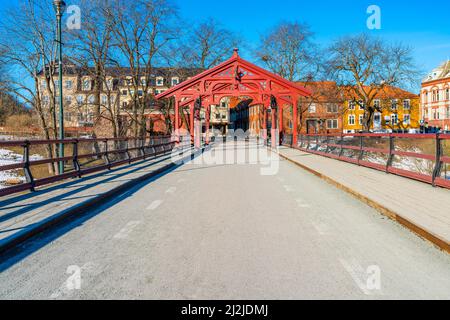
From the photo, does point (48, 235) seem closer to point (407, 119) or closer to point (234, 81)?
point (234, 81)

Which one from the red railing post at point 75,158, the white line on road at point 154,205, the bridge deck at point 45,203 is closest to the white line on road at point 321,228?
the white line on road at point 154,205

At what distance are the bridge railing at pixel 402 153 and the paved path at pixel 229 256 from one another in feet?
9.79

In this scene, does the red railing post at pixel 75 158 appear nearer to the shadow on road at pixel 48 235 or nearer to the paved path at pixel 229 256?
the shadow on road at pixel 48 235

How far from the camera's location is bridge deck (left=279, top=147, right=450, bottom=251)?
20.4 feet

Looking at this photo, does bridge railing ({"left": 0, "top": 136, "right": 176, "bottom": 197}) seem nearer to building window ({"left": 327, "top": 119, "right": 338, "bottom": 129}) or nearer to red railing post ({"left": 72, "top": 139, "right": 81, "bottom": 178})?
red railing post ({"left": 72, "top": 139, "right": 81, "bottom": 178})

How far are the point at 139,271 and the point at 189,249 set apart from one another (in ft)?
3.23

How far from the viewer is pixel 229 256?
197 inches

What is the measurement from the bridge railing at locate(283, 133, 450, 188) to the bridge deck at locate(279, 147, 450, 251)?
0.39 meters

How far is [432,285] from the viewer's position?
4.05 meters

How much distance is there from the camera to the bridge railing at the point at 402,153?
1010cm

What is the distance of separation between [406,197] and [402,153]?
407 cm

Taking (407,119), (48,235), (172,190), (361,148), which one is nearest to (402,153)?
(361,148)

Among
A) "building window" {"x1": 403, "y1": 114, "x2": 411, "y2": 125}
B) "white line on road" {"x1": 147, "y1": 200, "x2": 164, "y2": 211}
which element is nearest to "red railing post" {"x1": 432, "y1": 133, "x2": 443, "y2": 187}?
"white line on road" {"x1": 147, "y1": 200, "x2": 164, "y2": 211}

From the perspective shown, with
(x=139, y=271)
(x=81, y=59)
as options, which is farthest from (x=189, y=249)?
(x=81, y=59)
